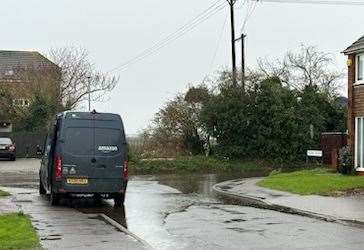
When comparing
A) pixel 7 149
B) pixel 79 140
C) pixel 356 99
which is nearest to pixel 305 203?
pixel 79 140

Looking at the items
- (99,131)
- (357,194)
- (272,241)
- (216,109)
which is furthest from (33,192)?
(216,109)

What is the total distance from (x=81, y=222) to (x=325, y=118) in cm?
2847

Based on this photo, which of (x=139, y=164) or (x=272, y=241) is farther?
(x=139, y=164)

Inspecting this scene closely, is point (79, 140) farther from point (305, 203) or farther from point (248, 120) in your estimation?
point (248, 120)

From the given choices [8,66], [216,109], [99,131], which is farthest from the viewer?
[8,66]

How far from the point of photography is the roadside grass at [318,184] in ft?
69.3

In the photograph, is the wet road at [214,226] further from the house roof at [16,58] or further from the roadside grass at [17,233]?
the house roof at [16,58]

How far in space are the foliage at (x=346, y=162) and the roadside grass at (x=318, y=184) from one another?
0.37m

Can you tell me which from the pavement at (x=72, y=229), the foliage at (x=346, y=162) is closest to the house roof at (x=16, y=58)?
the foliage at (x=346, y=162)

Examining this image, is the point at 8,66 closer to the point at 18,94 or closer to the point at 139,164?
the point at 18,94

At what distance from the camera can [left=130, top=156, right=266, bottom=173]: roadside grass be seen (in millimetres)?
34969

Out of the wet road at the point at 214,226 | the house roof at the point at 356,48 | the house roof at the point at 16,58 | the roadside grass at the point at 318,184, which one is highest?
the house roof at the point at 16,58

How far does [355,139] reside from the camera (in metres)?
27.1

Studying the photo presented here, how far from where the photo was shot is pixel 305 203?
1822 cm
